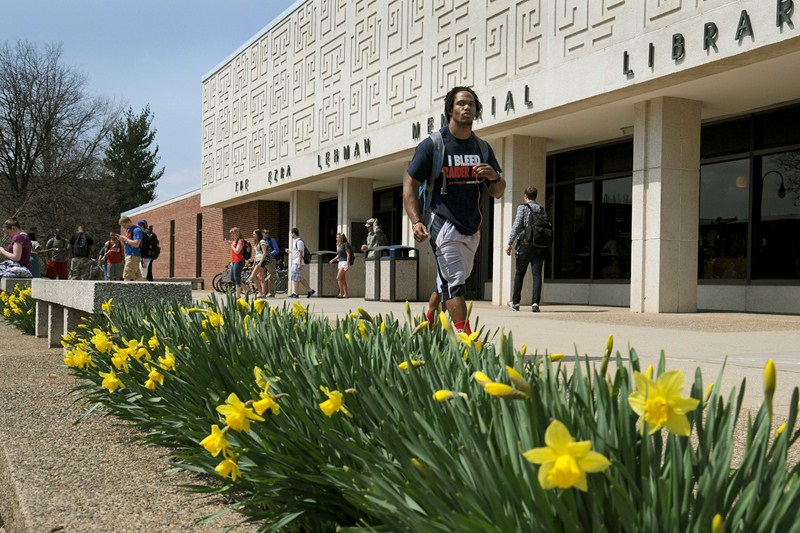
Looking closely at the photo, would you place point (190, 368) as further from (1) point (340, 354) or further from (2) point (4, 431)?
(2) point (4, 431)

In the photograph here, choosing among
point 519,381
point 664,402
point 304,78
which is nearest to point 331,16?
point 304,78

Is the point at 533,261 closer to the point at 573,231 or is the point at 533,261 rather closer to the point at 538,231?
the point at 538,231

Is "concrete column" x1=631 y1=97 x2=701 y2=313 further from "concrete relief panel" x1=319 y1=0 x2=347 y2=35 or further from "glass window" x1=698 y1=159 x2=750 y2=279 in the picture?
"concrete relief panel" x1=319 y1=0 x2=347 y2=35

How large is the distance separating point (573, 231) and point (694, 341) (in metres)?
11.3

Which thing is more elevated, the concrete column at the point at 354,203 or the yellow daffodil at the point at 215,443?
the concrete column at the point at 354,203

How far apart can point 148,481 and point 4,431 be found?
4.12ft

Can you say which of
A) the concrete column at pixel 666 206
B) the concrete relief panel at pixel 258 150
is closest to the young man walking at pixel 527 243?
the concrete column at pixel 666 206

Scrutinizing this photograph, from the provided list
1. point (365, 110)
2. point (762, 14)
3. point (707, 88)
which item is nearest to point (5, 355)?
point (762, 14)

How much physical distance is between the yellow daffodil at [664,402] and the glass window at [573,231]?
57.4 ft

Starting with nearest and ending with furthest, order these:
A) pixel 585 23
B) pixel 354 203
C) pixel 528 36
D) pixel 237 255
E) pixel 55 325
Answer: pixel 55 325 < pixel 585 23 < pixel 528 36 < pixel 237 255 < pixel 354 203

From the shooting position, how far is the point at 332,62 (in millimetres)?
23406

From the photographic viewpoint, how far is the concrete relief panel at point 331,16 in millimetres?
22734

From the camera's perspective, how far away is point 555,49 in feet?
47.6

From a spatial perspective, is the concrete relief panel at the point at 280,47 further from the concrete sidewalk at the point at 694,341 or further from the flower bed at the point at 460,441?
the flower bed at the point at 460,441
